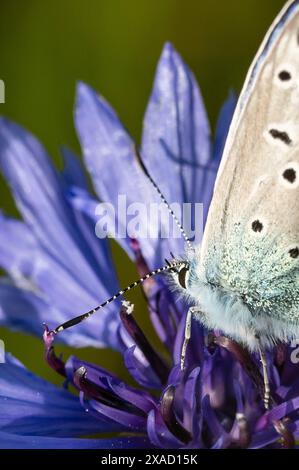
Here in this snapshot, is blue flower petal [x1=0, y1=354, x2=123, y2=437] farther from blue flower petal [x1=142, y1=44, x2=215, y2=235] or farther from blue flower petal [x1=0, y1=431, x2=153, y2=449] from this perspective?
blue flower petal [x1=142, y1=44, x2=215, y2=235]

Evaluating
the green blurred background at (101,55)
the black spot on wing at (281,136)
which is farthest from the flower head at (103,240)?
the black spot on wing at (281,136)

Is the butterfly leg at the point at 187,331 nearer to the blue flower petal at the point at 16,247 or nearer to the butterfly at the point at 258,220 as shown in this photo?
the butterfly at the point at 258,220

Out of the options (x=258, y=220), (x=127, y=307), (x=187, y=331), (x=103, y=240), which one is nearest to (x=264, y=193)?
(x=258, y=220)

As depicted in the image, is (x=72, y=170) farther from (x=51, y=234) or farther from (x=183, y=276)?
Result: (x=183, y=276)
